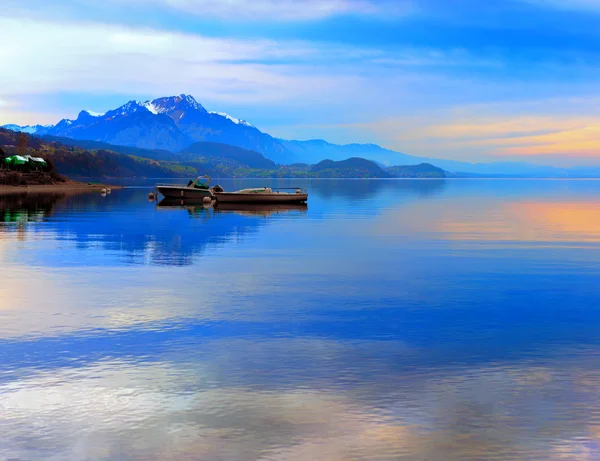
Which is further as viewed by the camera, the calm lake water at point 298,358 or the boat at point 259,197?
the boat at point 259,197

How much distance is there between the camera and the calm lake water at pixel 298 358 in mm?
14016

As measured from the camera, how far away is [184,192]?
15175cm

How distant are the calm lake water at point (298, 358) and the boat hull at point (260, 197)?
8210cm

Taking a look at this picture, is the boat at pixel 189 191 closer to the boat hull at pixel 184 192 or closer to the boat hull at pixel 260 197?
the boat hull at pixel 184 192

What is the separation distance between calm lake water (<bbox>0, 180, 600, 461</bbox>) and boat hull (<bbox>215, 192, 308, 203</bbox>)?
269 feet

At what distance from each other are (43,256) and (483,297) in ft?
94.5

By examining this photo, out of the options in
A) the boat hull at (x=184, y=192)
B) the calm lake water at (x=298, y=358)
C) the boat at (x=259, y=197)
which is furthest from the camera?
the boat hull at (x=184, y=192)

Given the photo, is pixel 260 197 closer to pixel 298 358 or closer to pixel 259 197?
pixel 259 197

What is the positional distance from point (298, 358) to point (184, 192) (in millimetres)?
134138

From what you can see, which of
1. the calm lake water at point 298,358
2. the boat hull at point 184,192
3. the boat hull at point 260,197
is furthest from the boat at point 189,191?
the calm lake water at point 298,358

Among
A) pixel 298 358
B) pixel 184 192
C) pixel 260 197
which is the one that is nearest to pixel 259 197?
pixel 260 197

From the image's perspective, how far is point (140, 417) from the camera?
599 inches

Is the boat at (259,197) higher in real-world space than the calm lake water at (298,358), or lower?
higher

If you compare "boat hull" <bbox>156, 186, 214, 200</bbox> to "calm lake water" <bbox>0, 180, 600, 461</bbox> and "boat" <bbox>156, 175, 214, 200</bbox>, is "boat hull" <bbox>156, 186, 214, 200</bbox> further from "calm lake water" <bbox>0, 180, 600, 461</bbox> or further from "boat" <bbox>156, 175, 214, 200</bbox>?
"calm lake water" <bbox>0, 180, 600, 461</bbox>
